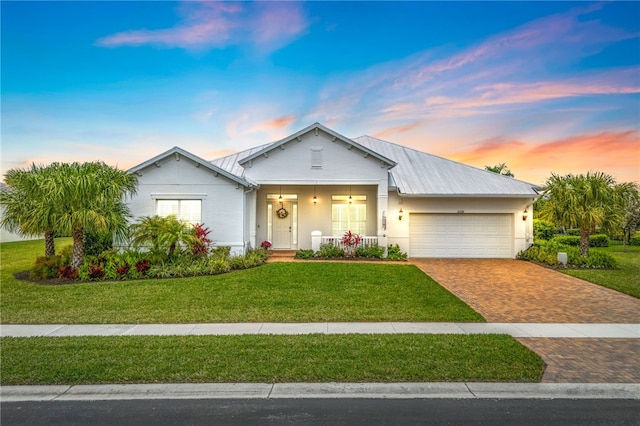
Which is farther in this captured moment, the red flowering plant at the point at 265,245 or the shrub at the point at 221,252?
the red flowering plant at the point at 265,245

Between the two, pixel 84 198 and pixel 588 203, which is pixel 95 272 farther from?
pixel 588 203

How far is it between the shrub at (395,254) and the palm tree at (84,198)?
11.5 m

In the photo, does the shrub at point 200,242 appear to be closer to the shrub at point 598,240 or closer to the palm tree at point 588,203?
the palm tree at point 588,203

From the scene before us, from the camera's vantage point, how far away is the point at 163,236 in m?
12.9

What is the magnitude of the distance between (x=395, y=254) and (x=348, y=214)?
3.46 m

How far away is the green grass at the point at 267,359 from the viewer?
4.94 meters

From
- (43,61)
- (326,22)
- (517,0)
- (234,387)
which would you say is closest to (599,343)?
(234,387)

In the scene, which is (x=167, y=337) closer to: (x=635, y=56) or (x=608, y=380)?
(x=608, y=380)

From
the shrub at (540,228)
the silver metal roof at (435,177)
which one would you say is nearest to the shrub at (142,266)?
the silver metal roof at (435,177)

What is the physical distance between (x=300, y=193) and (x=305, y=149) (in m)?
2.85

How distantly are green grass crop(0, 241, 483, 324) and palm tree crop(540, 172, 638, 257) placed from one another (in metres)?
8.17

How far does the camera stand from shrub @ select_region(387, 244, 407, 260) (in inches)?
658

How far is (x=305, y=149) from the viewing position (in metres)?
17.0

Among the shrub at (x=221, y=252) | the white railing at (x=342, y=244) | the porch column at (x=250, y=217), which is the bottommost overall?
the shrub at (x=221, y=252)
